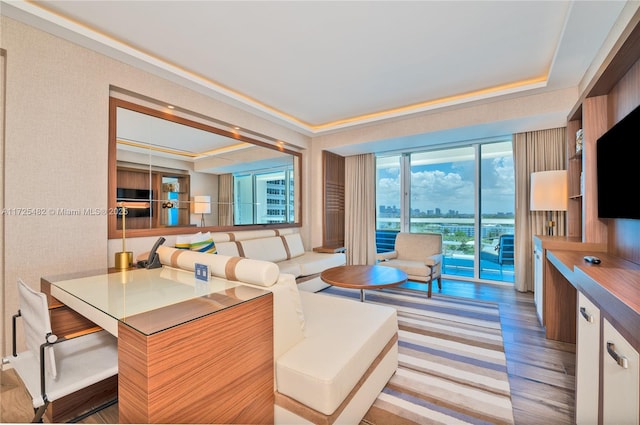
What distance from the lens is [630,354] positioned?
0.90 metres

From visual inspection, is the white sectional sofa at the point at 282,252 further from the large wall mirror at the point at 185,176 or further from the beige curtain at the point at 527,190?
the beige curtain at the point at 527,190

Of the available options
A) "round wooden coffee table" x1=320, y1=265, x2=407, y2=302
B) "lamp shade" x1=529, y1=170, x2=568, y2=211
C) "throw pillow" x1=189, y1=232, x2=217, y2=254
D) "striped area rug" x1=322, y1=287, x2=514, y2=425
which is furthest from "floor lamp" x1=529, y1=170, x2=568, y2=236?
"throw pillow" x1=189, y1=232, x2=217, y2=254

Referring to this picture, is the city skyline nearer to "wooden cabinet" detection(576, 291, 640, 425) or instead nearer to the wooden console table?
"wooden cabinet" detection(576, 291, 640, 425)

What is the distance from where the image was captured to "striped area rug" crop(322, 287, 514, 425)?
1579 millimetres

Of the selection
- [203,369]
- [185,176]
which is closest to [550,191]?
[203,369]

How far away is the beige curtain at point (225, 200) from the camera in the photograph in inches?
143

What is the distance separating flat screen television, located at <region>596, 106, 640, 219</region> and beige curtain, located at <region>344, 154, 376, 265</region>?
3.37 meters

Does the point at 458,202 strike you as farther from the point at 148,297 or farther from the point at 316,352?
the point at 148,297

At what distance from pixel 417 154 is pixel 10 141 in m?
5.15

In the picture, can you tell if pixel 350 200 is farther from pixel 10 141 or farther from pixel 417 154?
pixel 10 141

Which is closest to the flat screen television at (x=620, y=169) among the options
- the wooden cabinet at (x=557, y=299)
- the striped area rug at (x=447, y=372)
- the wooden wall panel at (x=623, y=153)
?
the wooden wall panel at (x=623, y=153)

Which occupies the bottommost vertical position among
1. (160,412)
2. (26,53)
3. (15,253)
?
(160,412)

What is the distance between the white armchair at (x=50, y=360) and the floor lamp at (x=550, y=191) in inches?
160

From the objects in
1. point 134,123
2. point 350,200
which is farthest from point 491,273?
point 134,123
